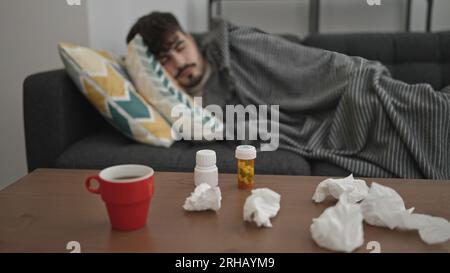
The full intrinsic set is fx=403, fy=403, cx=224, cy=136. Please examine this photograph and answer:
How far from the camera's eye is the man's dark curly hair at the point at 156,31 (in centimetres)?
122

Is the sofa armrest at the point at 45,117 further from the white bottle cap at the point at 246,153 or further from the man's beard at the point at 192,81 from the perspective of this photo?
the white bottle cap at the point at 246,153

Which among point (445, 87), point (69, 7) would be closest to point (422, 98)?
point (445, 87)

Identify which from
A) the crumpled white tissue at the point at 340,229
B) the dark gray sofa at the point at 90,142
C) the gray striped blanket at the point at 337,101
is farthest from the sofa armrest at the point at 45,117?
the crumpled white tissue at the point at 340,229

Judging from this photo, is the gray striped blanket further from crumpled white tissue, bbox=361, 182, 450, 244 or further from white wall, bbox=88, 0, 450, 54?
white wall, bbox=88, 0, 450, 54

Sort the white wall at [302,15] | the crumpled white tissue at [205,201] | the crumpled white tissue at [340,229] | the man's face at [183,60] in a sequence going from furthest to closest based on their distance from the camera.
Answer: the white wall at [302,15]
the man's face at [183,60]
the crumpled white tissue at [205,201]
the crumpled white tissue at [340,229]

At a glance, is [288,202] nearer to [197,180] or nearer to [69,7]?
[197,180]

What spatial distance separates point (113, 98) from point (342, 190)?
0.69 metres

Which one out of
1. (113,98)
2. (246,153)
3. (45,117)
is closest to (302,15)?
(113,98)

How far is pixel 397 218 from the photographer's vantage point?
1.60ft

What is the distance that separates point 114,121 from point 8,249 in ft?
2.13

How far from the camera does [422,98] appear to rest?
3.00 feet

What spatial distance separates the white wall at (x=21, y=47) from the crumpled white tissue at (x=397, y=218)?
0.95 meters

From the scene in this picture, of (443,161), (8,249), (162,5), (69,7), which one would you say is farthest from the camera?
(162,5)

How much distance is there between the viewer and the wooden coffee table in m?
0.45
